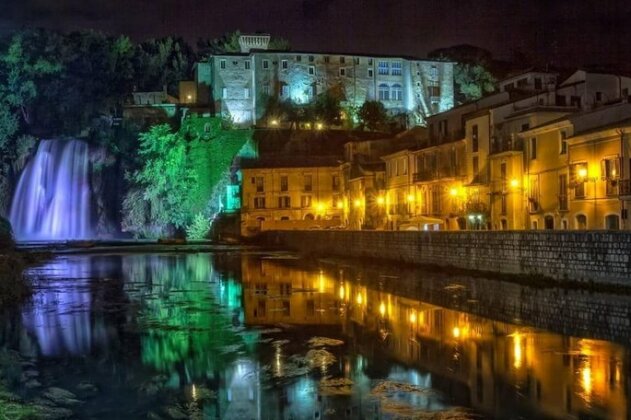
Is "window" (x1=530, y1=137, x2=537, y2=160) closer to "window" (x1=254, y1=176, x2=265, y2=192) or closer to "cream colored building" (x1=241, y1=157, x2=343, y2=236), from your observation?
"cream colored building" (x1=241, y1=157, x2=343, y2=236)

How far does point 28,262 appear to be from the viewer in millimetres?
49875

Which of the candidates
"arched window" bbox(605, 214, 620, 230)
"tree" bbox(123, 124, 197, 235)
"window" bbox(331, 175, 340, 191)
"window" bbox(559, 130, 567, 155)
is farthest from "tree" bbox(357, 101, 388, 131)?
"arched window" bbox(605, 214, 620, 230)

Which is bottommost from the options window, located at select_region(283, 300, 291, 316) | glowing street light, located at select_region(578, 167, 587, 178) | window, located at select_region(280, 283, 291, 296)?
window, located at select_region(283, 300, 291, 316)

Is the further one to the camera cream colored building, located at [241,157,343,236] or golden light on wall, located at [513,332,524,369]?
cream colored building, located at [241,157,343,236]

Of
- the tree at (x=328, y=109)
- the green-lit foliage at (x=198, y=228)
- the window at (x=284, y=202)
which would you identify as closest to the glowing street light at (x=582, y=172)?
the window at (x=284, y=202)

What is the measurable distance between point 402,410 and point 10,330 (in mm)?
14316

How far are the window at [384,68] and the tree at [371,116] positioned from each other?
24.6 feet

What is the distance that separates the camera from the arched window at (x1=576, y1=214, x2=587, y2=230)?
123 ft

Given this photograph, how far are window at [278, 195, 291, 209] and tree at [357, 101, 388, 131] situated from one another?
2501cm

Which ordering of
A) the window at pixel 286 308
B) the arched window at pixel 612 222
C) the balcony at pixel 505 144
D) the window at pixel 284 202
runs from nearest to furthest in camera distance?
the window at pixel 286 308
the arched window at pixel 612 222
the balcony at pixel 505 144
the window at pixel 284 202

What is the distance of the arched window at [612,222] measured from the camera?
34928mm

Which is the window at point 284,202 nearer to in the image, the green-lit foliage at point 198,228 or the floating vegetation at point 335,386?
the green-lit foliage at point 198,228

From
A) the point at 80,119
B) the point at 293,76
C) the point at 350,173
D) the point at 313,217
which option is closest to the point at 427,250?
the point at 350,173

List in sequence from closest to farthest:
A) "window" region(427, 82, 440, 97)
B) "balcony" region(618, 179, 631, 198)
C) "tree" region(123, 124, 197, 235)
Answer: "balcony" region(618, 179, 631, 198)
"tree" region(123, 124, 197, 235)
"window" region(427, 82, 440, 97)
